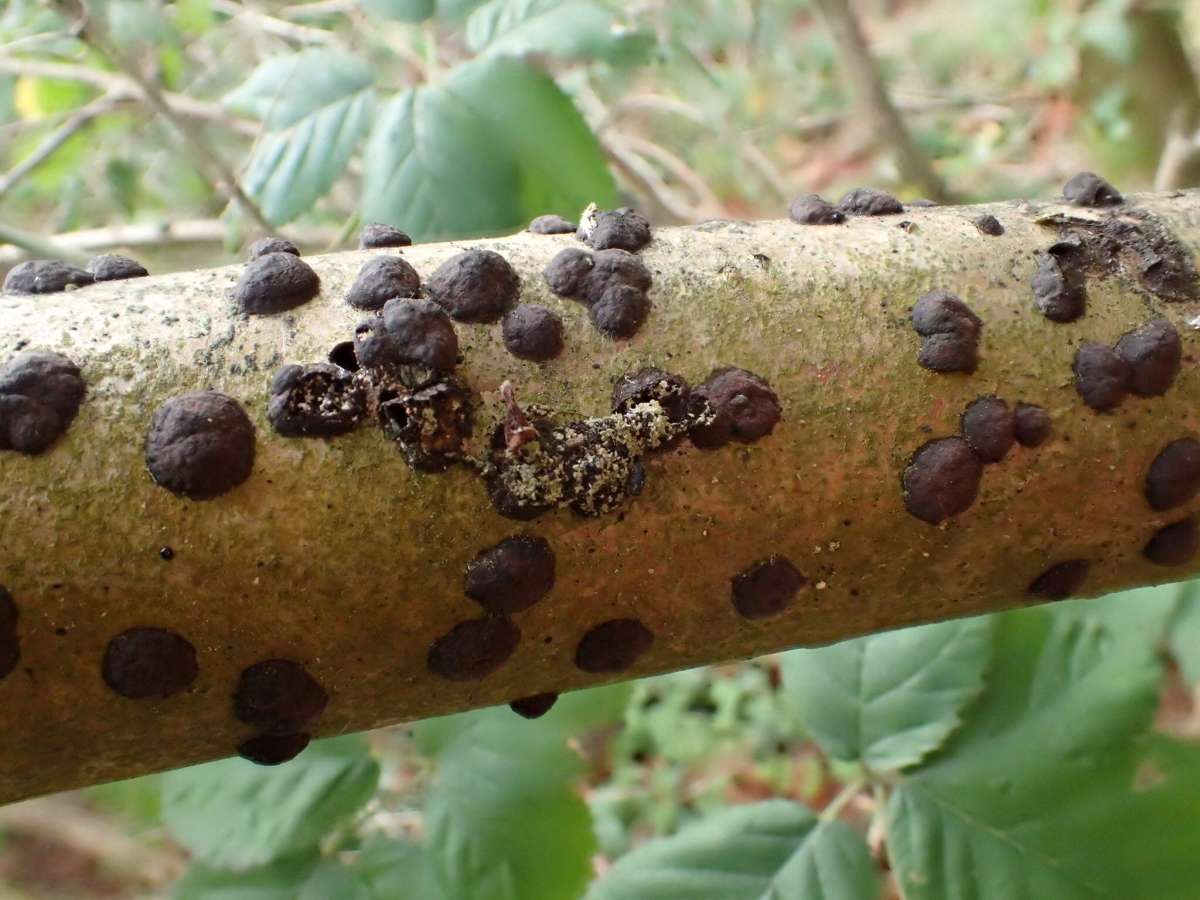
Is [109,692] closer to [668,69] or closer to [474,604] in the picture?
[474,604]

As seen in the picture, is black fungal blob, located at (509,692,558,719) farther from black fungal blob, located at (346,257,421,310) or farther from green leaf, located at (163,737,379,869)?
green leaf, located at (163,737,379,869)

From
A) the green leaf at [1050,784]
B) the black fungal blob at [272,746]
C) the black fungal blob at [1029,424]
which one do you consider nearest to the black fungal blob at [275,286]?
the black fungal blob at [272,746]

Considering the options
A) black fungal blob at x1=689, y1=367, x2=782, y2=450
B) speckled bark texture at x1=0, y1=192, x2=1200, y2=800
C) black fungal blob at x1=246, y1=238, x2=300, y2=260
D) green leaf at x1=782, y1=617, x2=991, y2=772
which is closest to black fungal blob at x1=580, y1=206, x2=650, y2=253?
speckled bark texture at x1=0, y1=192, x2=1200, y2=800

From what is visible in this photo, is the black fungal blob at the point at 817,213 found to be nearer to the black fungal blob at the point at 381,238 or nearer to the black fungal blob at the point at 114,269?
the black fungal blob at the point at 381,238

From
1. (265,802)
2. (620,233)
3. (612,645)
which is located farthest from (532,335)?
(265,802)

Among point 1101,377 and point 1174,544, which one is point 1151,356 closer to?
point 1101,377

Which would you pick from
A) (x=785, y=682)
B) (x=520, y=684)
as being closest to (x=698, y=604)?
(x=520, y=684)
